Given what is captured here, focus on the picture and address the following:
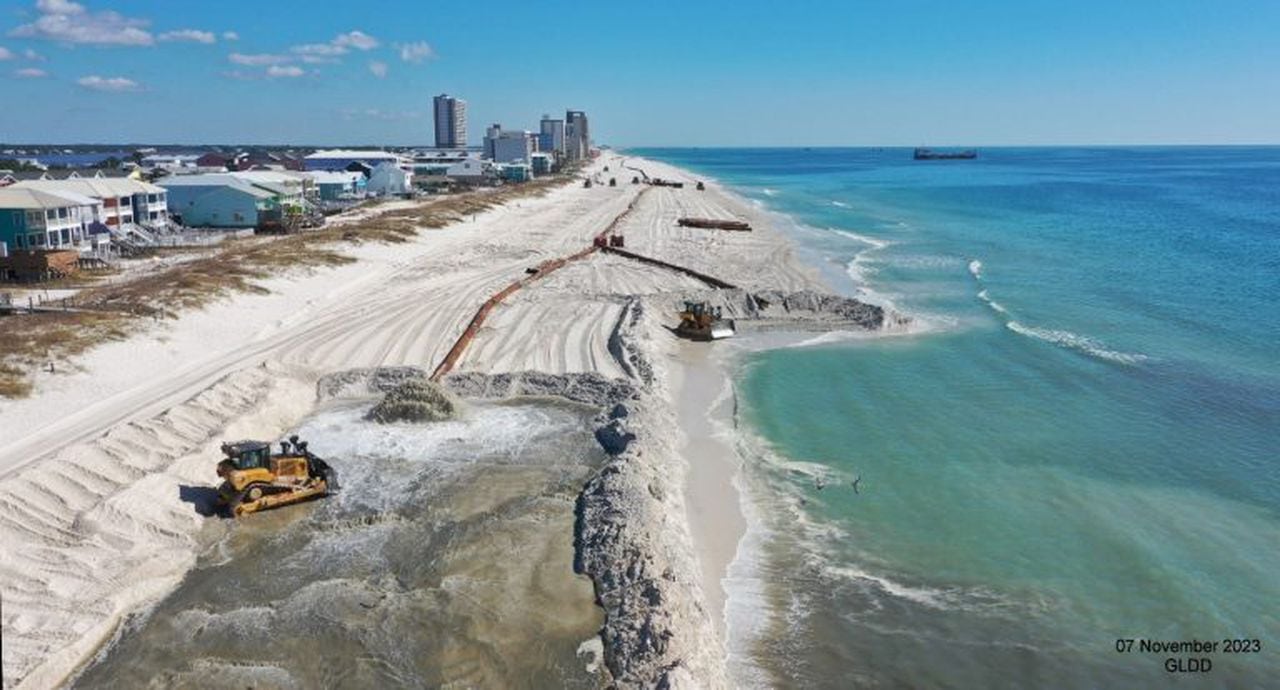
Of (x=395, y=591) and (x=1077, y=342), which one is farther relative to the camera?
(x=1077, y=342)

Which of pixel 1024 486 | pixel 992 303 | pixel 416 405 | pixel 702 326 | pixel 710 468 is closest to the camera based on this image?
pixel 1024 486

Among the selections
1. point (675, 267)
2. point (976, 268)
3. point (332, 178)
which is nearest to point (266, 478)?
point (675, 267)

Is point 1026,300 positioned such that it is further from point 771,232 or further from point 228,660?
point 228,660

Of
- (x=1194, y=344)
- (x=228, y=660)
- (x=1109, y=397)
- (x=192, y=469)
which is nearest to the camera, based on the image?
(x=228, y=660)

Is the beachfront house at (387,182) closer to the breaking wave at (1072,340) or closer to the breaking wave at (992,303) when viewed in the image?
the breaking wave at (992,303)

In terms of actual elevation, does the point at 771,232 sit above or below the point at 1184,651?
above

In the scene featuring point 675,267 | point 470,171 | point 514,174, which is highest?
point 470,171

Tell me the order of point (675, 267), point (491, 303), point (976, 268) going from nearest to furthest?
1. point (491, 303)
2. point (675, 267)
3. point (976, 268)

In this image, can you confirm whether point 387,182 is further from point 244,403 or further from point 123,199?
point 244,403

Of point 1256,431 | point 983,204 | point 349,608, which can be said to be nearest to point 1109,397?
point 1256,431
